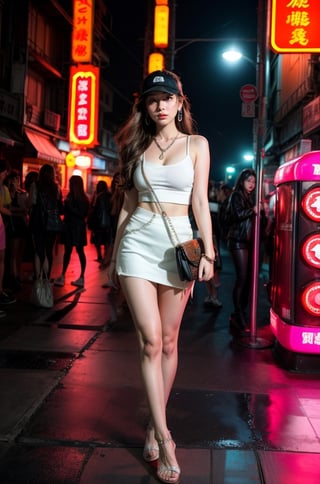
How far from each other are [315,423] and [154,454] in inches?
47.1

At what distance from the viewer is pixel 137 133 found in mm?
2824

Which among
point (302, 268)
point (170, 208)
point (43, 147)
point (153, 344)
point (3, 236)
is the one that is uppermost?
point (43, 147)

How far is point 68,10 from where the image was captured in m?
23.6

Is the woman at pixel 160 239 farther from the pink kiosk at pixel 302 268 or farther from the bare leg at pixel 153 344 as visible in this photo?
the pink kiosk at pixel 302 268

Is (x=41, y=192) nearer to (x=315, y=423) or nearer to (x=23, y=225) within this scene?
(x=23, y=225)

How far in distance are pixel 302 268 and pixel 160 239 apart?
2188 millimetres

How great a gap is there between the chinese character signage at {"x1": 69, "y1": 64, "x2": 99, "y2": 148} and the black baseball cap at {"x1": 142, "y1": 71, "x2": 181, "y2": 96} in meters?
17.5

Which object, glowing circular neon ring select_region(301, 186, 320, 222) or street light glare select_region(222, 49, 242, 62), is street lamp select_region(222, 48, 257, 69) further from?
glowing circular neon ring select_region(301, 186, 320, 222)

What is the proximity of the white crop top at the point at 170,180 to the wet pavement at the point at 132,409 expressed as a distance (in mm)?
1450

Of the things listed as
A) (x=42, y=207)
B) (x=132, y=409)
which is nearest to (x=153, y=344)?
(x=132, y=409)

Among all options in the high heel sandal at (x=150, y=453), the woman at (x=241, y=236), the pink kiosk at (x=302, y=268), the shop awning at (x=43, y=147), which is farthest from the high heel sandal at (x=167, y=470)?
the shop awning at (x=43, y=147)

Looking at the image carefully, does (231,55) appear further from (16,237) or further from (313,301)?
(313,301)

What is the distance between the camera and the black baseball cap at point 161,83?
2596mm

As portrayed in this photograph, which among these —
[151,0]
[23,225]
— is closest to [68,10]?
[151,0]
